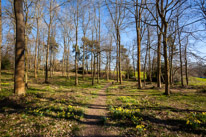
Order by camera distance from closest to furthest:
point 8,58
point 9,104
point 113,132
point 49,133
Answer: point 49,133 → point 113,132 → point 9,104 → point 8,58

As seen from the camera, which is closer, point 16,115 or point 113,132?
point 113,132

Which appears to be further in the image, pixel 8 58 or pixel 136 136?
pixel 8 58

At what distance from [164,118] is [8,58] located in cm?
3672

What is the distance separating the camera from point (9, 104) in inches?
211

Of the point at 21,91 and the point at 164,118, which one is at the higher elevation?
the point at 21,91

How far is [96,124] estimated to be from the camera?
13.7ft

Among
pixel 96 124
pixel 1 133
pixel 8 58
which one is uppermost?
pixel 8 58

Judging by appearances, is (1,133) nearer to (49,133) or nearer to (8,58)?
(49,133)

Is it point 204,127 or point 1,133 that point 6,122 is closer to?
point 1,133

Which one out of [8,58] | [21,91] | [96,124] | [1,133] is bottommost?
[96,124]

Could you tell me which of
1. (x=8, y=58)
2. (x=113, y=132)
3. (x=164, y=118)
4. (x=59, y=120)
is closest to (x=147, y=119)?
(x=164, y=118)

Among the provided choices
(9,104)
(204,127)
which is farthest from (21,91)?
(204,127)

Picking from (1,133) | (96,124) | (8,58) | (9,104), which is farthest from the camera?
(8,58)

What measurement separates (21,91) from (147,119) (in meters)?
8.33
